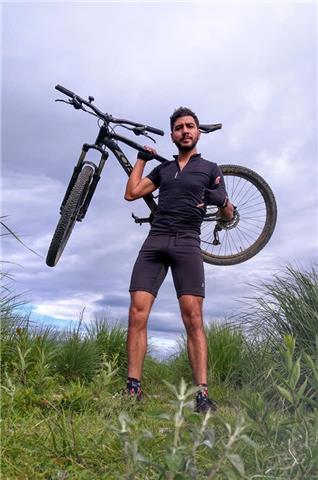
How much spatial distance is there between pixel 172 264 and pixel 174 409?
3.22m

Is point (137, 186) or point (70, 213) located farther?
point (70, 213)

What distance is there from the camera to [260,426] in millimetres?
1716

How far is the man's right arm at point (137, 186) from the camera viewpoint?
5.19m

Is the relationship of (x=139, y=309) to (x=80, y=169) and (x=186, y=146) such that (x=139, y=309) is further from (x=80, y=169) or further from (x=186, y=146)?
(x=80, y=169)

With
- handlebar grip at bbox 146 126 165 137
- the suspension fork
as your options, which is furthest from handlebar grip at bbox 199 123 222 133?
the suspension fork

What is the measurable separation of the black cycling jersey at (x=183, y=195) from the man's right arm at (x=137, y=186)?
7.8 inches

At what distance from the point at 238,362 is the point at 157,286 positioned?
6.79ft

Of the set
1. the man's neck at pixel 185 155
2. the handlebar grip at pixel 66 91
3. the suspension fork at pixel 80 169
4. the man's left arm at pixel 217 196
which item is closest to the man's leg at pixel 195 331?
the man's left arm at pixel 217 196

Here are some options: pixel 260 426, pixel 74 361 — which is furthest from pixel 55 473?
pixel 74 361

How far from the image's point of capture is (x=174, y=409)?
159 centimetres

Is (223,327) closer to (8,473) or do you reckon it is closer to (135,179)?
(135,179)

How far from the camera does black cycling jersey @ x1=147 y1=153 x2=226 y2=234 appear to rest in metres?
4.80

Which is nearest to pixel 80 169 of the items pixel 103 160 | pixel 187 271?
pixel 103 160

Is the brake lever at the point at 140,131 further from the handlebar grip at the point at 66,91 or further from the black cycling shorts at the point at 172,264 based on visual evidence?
the black cycling shorts at the point at 172,264
